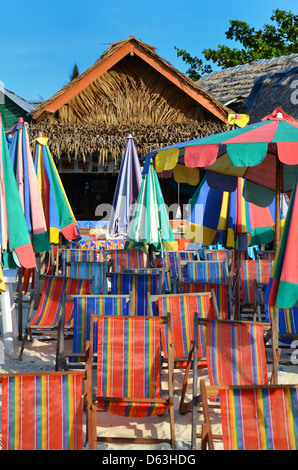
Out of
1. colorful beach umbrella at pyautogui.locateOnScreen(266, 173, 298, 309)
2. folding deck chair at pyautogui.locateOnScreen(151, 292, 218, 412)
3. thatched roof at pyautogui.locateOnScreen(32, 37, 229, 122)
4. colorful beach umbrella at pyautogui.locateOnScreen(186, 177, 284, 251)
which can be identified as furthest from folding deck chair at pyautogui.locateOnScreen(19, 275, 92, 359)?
thatched roof at pyautogui.locateOnScreen(32, 37, 229, 122)

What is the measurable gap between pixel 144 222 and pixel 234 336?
164 inches

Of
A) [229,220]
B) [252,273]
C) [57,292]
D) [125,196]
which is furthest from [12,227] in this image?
[125,196]

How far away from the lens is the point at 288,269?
10.4ft

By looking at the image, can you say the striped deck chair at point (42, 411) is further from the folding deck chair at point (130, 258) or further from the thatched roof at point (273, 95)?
the thatched roof at point (273, 95)

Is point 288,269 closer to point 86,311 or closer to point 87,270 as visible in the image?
point 86,311

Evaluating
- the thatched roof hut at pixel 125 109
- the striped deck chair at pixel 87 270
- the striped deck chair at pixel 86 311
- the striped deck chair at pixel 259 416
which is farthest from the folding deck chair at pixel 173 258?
the striped deck chair at pixel 259 416

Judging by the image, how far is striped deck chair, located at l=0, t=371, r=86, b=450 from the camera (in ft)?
9.38

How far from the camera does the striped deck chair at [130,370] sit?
360 centimetres

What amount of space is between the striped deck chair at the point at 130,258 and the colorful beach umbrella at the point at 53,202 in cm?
157

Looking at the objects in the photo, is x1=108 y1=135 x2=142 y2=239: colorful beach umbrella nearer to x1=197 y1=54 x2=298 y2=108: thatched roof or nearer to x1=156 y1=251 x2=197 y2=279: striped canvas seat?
x1=156 y1=251 x2=197 y2=279: striped canvas seat

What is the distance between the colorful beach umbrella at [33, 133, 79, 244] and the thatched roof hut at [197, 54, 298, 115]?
28.1ft

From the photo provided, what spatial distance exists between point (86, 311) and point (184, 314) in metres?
0.90
